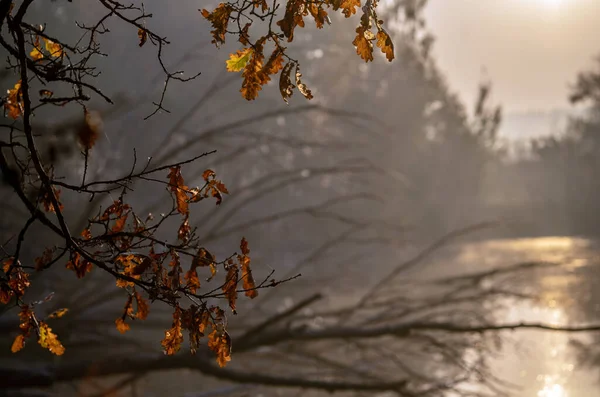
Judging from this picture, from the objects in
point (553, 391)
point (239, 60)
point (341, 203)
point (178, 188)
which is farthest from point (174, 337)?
point (341, 203)

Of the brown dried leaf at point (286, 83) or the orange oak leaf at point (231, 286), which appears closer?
the brown dried leaf at point (286, 83)

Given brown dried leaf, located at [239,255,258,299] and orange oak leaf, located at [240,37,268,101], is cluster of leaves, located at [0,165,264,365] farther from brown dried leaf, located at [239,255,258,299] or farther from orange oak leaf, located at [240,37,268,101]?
orange oak leaf, located at [240,37,268,101]

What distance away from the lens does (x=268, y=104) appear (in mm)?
18531

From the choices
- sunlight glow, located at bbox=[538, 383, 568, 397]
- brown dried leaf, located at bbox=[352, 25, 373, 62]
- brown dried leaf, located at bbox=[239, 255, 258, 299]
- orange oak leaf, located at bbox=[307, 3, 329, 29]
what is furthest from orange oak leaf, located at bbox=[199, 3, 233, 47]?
sunlight glow, located at bbox=[538, 383, 568, 397]

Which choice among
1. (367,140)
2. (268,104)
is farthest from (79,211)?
(367,140)

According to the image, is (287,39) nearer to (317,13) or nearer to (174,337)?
(317,13)

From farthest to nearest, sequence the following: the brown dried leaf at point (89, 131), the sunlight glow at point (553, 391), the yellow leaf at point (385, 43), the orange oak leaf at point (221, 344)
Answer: the sunlight glow at point (553, 391)
the orange oak leaf at point (221, 344)
the yellow leaf at point (385, 43)
the brown dried leaf at point (89, 131)

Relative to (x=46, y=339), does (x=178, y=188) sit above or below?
above

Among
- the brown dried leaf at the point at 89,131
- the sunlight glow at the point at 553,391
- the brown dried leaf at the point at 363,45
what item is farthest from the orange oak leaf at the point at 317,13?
the sunlight glow at the point at 553,391

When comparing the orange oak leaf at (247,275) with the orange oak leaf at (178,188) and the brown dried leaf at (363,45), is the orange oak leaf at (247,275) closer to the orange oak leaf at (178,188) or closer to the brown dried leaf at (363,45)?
the orange oak leaf at (178,188)

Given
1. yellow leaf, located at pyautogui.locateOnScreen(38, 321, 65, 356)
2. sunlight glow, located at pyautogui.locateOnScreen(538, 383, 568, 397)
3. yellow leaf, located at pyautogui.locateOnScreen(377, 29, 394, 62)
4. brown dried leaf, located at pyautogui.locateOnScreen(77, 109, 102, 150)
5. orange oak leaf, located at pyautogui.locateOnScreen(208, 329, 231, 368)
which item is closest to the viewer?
brown dried leaf, located at pyautogui.locateOnScreen(77, 109, 102, 150)

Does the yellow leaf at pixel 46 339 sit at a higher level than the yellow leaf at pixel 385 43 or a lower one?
lower

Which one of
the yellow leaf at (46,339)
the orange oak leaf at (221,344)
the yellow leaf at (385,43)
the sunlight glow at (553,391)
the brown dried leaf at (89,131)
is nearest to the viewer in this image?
the brown dried leaf at (89,131)

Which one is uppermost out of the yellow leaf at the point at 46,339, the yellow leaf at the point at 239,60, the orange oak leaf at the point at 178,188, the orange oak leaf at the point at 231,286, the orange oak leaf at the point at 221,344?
the yellow leaf at the point at 239,60
